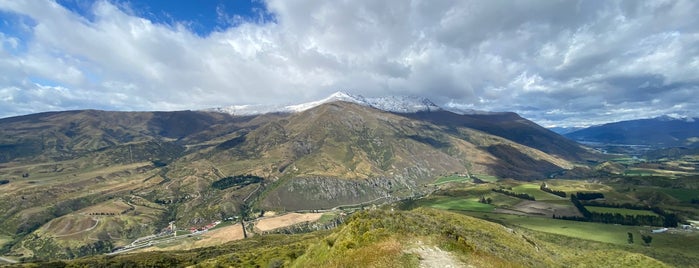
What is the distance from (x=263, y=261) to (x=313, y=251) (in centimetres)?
6251

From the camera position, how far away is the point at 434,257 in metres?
52.4

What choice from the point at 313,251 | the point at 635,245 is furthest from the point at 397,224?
the point at 635,245

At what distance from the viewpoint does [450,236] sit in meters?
59.4

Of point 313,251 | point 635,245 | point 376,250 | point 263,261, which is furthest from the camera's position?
point 635,245

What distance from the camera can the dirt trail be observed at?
5038 cm

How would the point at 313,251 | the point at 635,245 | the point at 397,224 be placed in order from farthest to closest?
the point at 635,245 < the point at 313,251 < the point at 397,224

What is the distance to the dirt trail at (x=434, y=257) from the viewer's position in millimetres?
50375

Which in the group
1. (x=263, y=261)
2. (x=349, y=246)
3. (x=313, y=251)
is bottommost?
(x=263, y=261)

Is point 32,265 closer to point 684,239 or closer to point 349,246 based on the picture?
point 349,246

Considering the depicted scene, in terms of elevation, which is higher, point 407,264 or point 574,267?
point 407,264

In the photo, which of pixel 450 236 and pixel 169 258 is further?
pixel 169 258

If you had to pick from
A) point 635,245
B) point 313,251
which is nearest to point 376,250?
point 313,251

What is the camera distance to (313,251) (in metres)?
73.9

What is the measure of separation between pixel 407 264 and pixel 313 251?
29.2 m
